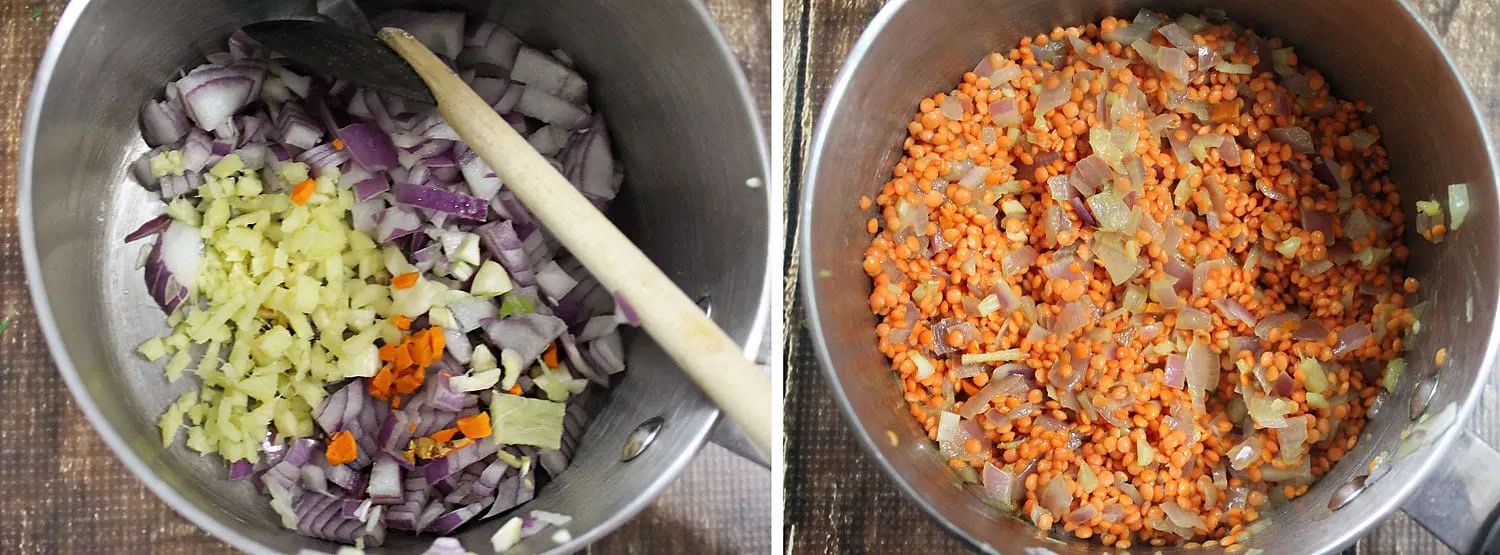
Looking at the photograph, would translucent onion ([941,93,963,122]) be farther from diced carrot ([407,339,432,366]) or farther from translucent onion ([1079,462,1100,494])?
diced carrot ([407,339,432,366])

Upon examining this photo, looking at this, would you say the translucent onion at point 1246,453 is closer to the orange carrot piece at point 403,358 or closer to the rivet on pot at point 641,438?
the rivet on pot at point 641,438

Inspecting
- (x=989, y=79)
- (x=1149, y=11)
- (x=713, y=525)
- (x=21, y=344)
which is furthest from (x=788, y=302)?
(x=21, y=344)

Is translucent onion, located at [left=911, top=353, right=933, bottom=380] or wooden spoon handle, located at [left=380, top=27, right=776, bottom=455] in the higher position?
wooden spoon handle, located at [left=380, top=27, right=776, bottom=455]

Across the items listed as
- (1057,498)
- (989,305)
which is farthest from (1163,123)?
(1057,498)

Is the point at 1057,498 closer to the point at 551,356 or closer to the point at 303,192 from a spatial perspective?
the point at 551,356

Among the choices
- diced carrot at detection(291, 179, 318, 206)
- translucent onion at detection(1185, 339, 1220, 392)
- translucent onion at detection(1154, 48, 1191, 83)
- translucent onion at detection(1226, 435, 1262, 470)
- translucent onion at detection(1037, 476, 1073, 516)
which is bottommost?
translucent onion at detection(1037, 476, 1073, 516)

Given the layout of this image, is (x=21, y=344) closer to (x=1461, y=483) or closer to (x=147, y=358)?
(x=147, y=358)

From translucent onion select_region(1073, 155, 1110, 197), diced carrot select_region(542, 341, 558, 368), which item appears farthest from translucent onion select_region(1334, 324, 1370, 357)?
diced carrot select_region(542, 341, 558, 368)
